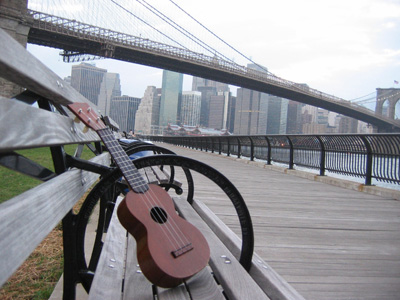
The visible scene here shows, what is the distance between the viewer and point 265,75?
113 feet

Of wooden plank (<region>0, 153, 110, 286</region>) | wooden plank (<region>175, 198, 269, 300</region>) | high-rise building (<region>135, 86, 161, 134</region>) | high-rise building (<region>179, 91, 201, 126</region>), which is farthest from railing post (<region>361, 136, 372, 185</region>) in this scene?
high-rise building (<region>179, 91, 201, 126</region>)

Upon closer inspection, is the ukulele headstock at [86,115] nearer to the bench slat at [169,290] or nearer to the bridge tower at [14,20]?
the bench slat at [169,290]

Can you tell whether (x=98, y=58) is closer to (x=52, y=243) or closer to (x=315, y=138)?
(x=315, y=138)

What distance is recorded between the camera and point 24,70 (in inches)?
32.3

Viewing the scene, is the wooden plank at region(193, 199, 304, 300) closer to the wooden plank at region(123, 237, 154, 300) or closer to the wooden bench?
the wooden bench

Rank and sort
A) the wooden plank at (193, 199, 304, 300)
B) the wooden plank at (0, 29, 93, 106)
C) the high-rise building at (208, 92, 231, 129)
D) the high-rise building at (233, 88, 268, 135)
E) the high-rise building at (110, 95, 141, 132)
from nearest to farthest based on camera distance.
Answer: the wooden plank at (0, 29, 93, 106) < the wooden plank at (193, 199, 304, 300) < the high-rise building at (110, 95, 141, 132) < the high-rise building at (233, 88, 268, 135) < the high-rise building at (208, 92, 231, 129)

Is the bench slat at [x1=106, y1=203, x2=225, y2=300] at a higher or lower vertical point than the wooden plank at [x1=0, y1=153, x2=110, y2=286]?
lower

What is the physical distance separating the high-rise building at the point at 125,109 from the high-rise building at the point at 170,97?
16.7m

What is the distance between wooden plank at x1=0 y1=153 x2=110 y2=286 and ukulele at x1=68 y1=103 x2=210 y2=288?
17cm

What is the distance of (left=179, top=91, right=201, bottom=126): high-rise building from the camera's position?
54719 millimetres

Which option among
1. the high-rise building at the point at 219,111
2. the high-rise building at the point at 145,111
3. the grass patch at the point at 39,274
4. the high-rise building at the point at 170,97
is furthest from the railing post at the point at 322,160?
the high-rise building at the point at 170,97

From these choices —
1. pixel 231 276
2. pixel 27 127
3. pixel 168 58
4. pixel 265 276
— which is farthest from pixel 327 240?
pixel 168 58

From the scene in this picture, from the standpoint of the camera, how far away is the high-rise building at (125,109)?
102ft

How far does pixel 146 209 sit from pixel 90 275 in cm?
33
